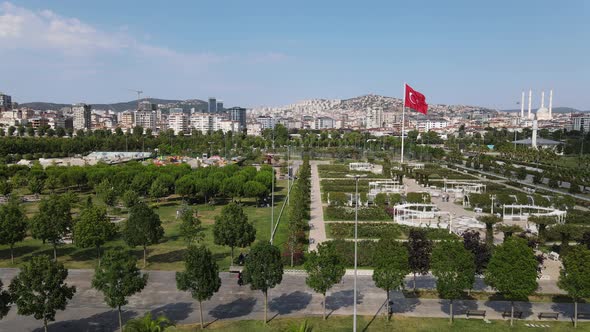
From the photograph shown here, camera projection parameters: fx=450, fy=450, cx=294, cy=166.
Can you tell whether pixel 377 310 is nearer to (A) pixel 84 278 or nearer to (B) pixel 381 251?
(B) pixel 381 251

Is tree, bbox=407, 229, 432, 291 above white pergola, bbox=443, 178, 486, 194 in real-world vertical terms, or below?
above

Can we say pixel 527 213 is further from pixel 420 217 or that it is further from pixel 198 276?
pixel 198 276

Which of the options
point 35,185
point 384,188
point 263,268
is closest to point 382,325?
point 263,268

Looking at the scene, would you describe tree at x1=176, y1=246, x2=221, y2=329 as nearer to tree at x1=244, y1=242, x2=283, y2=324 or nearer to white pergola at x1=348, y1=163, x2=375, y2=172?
tree at x1=244, y1=242, x2=283, y2=324

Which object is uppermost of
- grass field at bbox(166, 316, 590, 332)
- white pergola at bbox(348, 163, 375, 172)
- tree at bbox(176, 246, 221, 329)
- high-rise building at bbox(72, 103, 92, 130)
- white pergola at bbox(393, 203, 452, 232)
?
high-rise building at bbox(72, 103, 92, 130)

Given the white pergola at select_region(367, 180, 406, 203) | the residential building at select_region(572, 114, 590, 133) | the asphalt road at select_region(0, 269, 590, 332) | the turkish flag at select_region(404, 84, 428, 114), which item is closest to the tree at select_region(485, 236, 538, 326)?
the asphalt road at select_region(0, 269, 590, 332)

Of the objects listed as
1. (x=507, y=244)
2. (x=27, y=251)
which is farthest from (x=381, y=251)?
(x=27, y=251)
